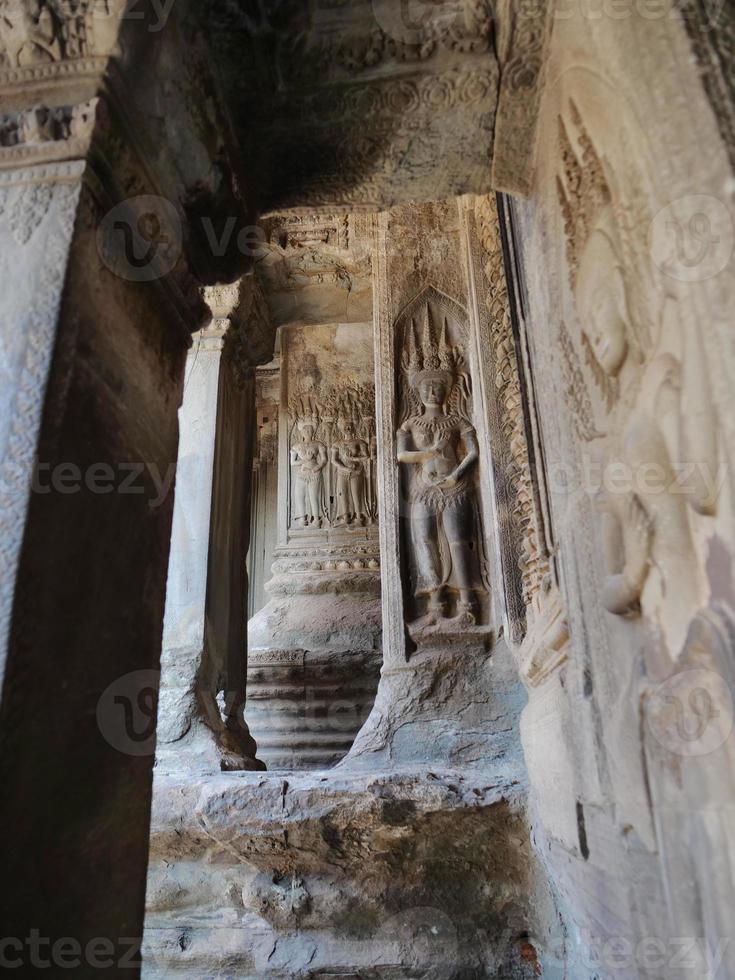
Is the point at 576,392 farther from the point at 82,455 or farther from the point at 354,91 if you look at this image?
the point at 82,455

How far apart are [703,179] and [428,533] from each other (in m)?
3.38

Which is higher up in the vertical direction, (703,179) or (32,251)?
(32,251)

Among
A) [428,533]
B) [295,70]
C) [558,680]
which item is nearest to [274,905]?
[558,680]

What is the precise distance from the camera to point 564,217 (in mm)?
1544

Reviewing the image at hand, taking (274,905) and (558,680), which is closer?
(558,680)

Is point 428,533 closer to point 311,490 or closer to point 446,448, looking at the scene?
point 446,448

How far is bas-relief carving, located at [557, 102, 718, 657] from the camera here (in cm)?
Result: 101

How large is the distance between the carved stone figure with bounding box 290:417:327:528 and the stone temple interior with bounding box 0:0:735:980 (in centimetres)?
391

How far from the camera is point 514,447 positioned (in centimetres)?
316

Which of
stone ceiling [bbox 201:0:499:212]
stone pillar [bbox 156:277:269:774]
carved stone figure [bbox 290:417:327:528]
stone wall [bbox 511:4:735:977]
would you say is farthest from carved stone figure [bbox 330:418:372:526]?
stone wall [bbox 511:4:735:977]

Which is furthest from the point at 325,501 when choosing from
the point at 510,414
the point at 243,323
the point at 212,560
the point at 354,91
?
the point at 354,91

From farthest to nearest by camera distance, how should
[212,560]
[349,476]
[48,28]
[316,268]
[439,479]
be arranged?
1. [349,476]
2. [316,268]
3. [212,560]
4. [439,479]
5. [48,28]

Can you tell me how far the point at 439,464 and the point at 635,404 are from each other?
321 centimetres

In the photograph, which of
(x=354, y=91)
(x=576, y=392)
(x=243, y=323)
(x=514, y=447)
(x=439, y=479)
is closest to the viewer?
(x=576, y=392)
